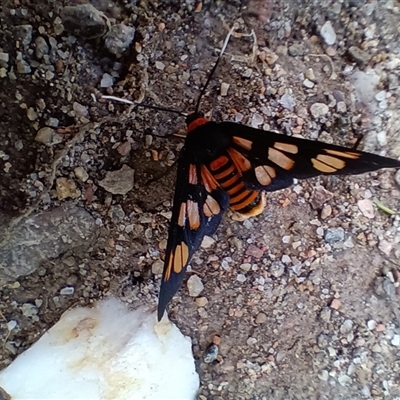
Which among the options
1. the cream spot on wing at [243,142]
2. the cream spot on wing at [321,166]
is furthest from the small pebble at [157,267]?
the cream spot on wing at [321,166]

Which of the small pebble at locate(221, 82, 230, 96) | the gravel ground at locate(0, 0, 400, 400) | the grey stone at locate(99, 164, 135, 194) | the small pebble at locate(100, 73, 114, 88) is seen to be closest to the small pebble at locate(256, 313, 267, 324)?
the gravel ground at locate(0, 0, 400, 400)

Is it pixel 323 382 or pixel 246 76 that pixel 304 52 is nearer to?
pixel 246 76

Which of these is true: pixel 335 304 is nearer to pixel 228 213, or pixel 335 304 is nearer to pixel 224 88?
pixel 228 213

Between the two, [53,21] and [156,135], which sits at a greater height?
[53,21]

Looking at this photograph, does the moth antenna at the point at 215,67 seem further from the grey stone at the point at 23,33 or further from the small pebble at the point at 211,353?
the small pebble at the point at 211,353

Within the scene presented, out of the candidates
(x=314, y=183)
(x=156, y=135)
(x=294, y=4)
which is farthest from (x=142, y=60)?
(x=314, y=183)

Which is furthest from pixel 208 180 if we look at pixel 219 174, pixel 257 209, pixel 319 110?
pixel 319 110

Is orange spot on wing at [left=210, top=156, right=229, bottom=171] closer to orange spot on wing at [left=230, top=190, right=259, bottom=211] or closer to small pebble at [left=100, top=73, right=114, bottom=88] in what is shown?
orange spot on wing at [left=230, top=190, right=259, bottom=211]
